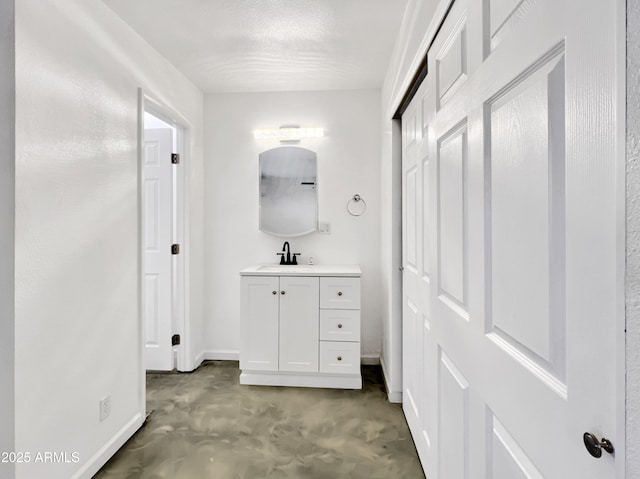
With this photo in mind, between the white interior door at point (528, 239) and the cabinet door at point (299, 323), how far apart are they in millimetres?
1495

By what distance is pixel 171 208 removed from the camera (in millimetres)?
2955

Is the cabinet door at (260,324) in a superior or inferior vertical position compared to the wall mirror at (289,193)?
inferior

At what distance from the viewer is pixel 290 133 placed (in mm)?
3160

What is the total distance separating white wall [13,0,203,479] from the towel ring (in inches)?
70.4

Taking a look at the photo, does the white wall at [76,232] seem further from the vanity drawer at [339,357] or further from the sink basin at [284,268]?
the vanity drawer at [339,357]

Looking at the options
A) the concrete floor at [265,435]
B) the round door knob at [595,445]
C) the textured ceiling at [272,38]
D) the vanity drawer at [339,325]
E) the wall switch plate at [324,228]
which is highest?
the textured ceiling at [272,38]

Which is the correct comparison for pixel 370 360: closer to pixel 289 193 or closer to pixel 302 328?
pixel 302 328

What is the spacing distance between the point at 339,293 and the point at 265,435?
3.66 ft

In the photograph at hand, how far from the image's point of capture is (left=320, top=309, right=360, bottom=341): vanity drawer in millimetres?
2701

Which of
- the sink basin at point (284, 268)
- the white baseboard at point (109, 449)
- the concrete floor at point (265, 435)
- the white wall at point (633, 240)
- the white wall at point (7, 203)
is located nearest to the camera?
the white wall at point (633, 240)

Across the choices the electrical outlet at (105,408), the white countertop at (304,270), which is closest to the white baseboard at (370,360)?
the white countertop at (304,270)

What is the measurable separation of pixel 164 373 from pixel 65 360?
1.52m

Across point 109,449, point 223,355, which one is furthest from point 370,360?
point 109,449

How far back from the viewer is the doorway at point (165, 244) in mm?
2934
